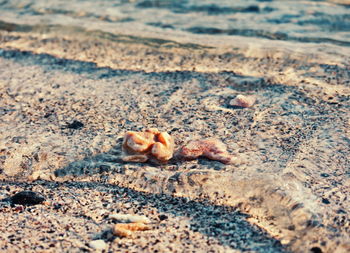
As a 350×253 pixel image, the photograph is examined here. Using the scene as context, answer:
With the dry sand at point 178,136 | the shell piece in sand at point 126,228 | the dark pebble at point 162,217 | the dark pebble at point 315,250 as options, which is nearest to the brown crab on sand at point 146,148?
the dry sand at point 178,136

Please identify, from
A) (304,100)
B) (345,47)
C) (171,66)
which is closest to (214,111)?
(304,100)

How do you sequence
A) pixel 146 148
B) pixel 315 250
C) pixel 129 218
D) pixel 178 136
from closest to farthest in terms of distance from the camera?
pixel 315 250, pixel 129 218, pixel 146 148, pixel 178 136

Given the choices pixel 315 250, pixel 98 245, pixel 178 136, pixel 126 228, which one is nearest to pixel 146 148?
pixel 178 136

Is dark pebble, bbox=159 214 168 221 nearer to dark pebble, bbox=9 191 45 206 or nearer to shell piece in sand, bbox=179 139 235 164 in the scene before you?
shell piece in sand, bbox=179 139 235 164

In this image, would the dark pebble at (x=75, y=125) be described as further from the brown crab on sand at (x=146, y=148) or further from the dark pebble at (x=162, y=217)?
the dark pebble at (x=162, y=217)

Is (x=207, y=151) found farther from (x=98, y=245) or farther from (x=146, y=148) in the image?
(x=98, y=245)

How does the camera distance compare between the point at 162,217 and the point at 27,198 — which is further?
the point at 27,198
